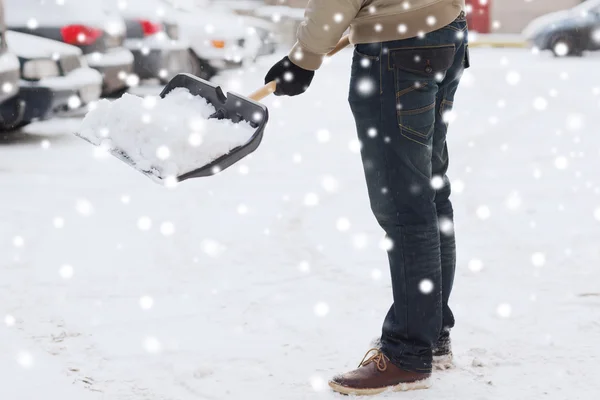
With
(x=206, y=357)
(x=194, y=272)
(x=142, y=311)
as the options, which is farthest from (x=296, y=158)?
(x=206, y=357)

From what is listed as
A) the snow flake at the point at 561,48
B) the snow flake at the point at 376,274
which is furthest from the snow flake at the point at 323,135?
the snow flake at the point at 561,48

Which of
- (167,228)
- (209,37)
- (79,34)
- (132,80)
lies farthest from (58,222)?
(209,37)

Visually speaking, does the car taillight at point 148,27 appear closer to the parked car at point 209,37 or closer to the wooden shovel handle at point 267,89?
the parked car at point 209,37

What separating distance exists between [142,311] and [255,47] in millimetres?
10533

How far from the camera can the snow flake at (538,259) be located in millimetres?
4164

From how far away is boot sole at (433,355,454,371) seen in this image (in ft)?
9.73

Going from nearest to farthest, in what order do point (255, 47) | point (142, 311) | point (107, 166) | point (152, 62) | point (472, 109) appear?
point (142, 311) < point (107, 166) < point (472, 109) < point (152, 62) < point (255, 47)

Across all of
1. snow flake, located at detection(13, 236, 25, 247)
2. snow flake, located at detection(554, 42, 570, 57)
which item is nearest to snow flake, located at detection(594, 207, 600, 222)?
snow flake, located at detection(13, 236, 25, 247)

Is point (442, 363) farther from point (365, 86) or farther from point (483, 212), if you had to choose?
point (483, 212)

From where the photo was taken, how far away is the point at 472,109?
9688 mm

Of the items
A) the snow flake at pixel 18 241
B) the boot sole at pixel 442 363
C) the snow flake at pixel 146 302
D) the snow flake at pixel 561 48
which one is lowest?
the snow flake at pixel 18 241

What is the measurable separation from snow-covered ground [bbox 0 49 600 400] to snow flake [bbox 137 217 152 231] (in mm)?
24

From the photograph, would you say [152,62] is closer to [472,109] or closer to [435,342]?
[472,109]

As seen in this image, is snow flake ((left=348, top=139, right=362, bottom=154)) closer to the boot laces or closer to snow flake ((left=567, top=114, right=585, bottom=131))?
snow flake ((left=567, top=114, right=585, bottom=131))
